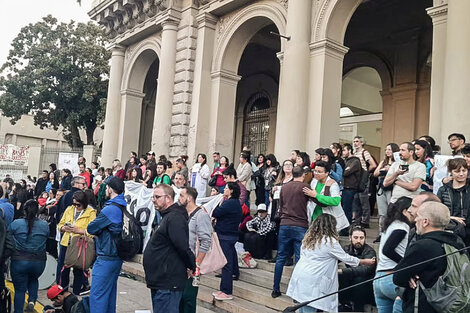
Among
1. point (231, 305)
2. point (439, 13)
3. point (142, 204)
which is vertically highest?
point (439, 13)

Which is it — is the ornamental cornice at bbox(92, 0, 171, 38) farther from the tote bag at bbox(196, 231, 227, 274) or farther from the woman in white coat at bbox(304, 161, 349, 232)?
the tote bag at bbox(196, 231, 227, 274)

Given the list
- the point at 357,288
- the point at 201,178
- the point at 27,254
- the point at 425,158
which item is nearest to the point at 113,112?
the point at 201,178

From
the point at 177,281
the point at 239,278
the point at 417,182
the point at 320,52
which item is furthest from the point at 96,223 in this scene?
the point at 320,52

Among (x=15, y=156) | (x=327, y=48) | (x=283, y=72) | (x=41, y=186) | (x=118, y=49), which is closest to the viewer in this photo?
(x=327, y=48)

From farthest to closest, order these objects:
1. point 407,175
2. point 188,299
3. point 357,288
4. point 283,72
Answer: point 283,72 → point 407,175 → point 357,288 → point 188,299

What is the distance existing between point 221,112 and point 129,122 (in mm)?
5643

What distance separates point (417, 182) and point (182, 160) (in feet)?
21.1

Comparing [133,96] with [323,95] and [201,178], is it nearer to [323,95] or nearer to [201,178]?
[201,178]

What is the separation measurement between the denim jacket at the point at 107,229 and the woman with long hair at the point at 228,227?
181cm

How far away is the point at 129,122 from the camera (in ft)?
60.8

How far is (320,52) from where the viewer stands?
1111 centimetres

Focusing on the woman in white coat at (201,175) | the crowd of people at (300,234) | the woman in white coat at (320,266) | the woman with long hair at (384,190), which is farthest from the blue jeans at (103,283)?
the woman in white coat at (201,175)

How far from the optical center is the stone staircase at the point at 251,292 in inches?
252

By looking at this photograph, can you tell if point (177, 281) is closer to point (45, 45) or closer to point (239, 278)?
point (239, 278)
